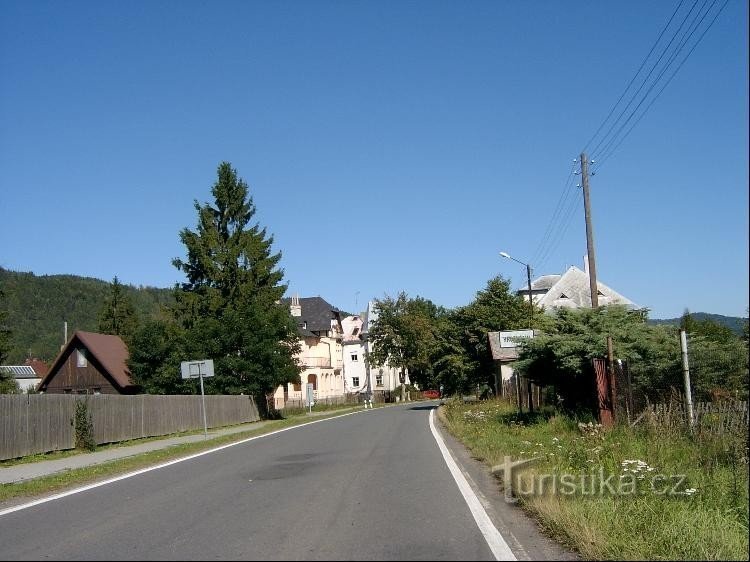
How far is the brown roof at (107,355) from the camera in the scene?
52.1m

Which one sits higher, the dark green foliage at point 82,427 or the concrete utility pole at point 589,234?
the concrete utility pole at point 589,234

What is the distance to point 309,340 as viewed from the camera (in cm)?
7856

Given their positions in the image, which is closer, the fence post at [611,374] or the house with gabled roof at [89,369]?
the fence post at [611,374]

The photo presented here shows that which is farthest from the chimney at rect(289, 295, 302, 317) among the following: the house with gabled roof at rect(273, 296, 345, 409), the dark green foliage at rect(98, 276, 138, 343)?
the dark green foliage at rect(98, 276, 138, 343)

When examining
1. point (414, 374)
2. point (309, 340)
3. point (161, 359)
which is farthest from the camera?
point (414, 374)

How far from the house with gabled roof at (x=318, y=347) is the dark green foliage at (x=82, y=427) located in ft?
159

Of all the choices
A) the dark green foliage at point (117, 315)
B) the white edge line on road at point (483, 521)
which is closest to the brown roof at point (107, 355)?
the dark green foliage at point (117, 315)

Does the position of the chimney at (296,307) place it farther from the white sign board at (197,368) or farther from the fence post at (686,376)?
the fence post at (686,376)

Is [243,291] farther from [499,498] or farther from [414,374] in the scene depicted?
[414,374]

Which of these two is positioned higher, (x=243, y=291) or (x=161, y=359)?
(x=243, y=291)

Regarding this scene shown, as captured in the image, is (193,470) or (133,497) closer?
(133,497)

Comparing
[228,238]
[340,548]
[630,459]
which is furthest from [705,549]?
[228,238]

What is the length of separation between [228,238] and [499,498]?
1835 inches

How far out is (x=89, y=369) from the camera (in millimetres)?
53750
